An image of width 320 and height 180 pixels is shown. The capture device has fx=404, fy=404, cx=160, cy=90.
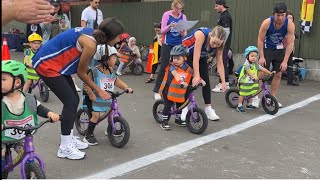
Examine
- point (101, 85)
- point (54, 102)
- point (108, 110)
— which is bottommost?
point (54, 102)

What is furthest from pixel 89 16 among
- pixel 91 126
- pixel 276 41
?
pixel 91 126

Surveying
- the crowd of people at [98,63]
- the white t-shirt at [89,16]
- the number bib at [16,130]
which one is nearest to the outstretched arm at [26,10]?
the crowd of people at [98,63]

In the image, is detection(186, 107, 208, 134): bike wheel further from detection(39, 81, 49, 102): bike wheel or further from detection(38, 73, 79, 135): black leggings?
detection(39, 81, 49, 102): bike wheel

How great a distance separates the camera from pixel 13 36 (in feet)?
60.1

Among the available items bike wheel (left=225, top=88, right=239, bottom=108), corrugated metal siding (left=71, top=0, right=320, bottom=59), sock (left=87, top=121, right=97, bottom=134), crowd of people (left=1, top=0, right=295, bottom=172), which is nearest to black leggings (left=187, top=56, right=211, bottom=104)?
crowd of people (left=1, top=0, right=295, bottom=172)

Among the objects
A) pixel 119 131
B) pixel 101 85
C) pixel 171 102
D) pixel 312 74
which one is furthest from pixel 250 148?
pixel 312 74

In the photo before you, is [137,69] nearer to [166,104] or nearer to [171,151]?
[166,104]

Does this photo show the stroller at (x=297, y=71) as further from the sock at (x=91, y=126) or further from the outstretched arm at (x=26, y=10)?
the outstretched arm at (x=26, y=10)

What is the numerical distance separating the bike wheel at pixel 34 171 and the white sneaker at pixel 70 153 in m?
1.19

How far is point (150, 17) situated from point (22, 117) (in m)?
11.9

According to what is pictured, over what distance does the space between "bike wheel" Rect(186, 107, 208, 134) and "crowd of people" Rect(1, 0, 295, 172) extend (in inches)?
10.5

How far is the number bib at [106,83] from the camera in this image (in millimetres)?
5036

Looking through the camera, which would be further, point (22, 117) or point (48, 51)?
point (48, 51)

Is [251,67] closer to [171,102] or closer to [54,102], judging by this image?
[171,102]
